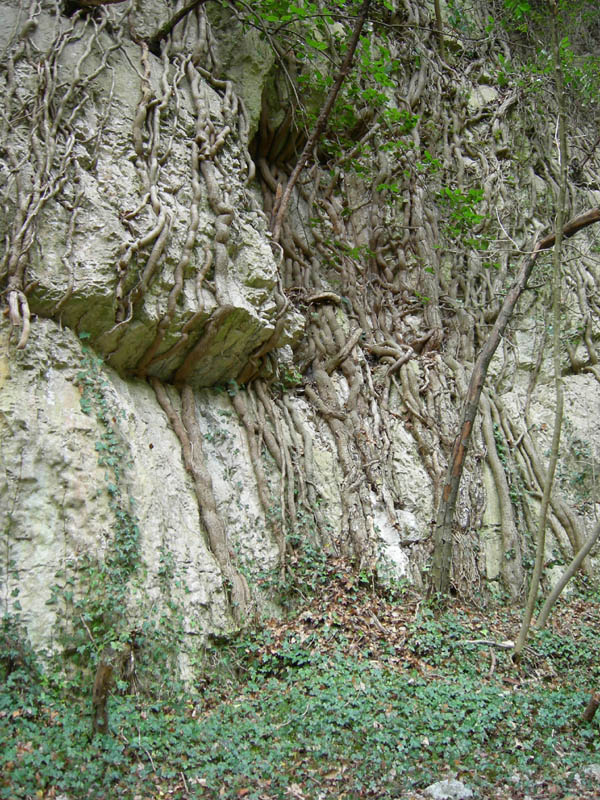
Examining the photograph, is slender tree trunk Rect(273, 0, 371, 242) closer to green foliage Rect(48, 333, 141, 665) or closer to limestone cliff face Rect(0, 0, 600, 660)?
limestone cliff face Rect(0, 0, 600, 660)

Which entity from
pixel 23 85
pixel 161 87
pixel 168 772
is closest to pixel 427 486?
pixel 168 772

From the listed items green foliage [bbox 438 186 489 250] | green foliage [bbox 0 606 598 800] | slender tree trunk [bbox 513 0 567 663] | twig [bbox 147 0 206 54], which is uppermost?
twig [bbox 147 0 206 54]

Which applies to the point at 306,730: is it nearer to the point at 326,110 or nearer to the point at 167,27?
the point at 326,110

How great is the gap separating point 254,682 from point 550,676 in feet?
7.71

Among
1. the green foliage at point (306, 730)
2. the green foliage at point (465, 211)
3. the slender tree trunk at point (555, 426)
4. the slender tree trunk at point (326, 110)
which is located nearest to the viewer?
the green foliage at point (306, 730)

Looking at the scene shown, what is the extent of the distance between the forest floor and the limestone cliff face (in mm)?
415

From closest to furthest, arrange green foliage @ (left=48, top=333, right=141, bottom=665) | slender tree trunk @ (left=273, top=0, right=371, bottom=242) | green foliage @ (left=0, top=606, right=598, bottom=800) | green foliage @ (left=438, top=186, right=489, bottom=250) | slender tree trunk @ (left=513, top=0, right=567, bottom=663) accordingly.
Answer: green foliage @ (left=0, top=606, right=598, bottom=800) → green foliage @ (left=48, top=333, right=141, bottom=665) → slender tree trunk @ (left=513, top=0, right=567, bottom=663) → slender tree trunk @ (left=273, top=0, right=371, bottom=242) → green foliage @ (left=438, top=186, right=489, bottom=250)

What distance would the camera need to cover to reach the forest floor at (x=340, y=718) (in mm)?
3169

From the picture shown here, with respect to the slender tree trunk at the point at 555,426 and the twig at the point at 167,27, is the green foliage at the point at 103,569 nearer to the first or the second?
the slender tree trunk at the point at 555,426

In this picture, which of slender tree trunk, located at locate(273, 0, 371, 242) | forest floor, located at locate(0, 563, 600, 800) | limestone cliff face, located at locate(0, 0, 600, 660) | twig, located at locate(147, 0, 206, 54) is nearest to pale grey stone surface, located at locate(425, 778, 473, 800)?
forest floor, located at locate(0, 563, 600, 800)

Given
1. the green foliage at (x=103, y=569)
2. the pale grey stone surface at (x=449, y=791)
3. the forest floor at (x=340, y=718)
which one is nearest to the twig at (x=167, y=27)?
the green foliage at (x=103, y=569)

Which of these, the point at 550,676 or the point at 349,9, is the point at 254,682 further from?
the point at 349,9

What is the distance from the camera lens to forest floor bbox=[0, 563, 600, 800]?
3169 millimetres

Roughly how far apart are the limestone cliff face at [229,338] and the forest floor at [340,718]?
415mm
